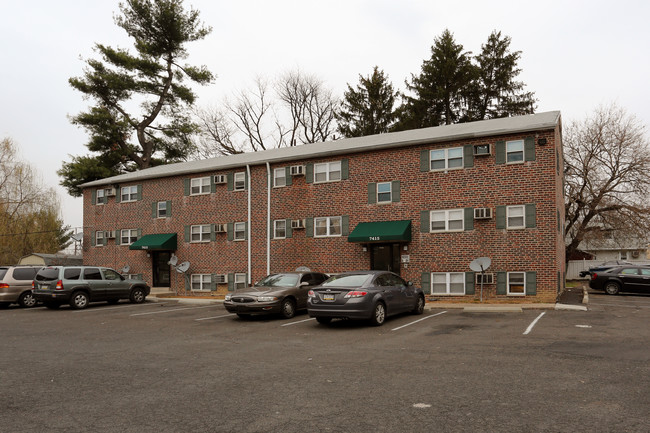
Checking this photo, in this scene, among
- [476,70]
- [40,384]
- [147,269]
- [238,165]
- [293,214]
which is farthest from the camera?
[476,70]

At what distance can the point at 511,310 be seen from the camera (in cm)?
1619

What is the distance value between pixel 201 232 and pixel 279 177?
18.5 ft

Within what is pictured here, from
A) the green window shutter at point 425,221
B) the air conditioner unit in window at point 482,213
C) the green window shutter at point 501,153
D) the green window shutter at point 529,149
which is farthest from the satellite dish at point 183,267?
the green window shutter at point 529,149

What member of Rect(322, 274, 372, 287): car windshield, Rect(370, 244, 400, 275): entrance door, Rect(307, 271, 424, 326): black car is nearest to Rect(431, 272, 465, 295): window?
Rect(370, 244, 400, 275): entrance door

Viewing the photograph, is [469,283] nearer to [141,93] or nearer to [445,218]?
[445,218]

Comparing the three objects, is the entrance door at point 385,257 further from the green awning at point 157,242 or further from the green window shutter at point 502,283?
the green awning at point 157,242

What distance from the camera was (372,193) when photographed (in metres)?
22.6

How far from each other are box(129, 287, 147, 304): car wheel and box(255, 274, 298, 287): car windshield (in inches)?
322

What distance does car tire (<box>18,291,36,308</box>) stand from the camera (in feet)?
67.1

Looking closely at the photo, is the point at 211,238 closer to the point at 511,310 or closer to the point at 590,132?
the point at 511,310

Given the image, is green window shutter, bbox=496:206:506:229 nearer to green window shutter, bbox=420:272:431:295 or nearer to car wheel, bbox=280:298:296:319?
green window shutter, bbox=420:272:431:295

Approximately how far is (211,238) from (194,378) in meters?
19.9

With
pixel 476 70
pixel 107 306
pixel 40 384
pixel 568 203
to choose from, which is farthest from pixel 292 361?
pixel 476 70

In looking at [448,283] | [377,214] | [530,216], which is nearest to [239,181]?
[377,214]
